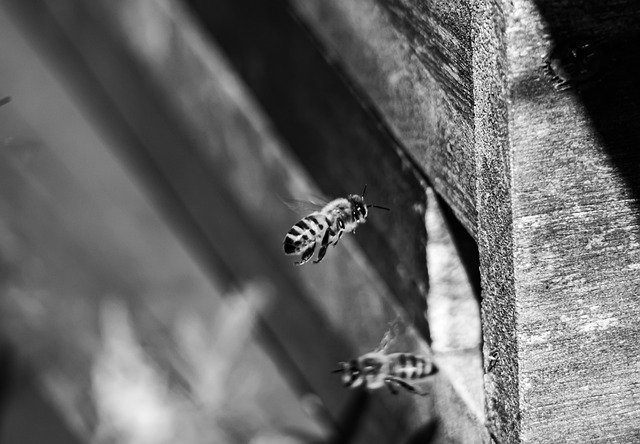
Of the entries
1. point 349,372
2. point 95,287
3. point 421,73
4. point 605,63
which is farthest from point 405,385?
point 95,287

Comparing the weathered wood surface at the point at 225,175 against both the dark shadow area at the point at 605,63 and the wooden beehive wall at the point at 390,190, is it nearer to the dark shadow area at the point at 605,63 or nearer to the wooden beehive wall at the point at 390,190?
the wooden beehive wall at the point at 390,190

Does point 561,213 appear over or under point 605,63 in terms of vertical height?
under

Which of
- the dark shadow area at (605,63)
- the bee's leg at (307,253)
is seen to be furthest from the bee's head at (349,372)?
the dark shadow area at (605,63)

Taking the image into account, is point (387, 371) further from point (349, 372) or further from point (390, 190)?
point (390, 190)

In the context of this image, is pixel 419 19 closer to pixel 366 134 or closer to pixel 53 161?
pixel 366 134

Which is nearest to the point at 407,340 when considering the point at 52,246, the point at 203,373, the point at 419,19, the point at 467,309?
the point at 467,309

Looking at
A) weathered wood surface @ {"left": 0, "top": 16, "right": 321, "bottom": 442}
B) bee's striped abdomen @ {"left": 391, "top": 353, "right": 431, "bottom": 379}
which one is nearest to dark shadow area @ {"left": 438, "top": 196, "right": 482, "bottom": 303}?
bee's striped abdomen @ {"left": 391, "top": 353, "right": 431, "bottom": 379}

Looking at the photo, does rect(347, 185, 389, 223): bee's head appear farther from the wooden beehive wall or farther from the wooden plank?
the wooden plank
